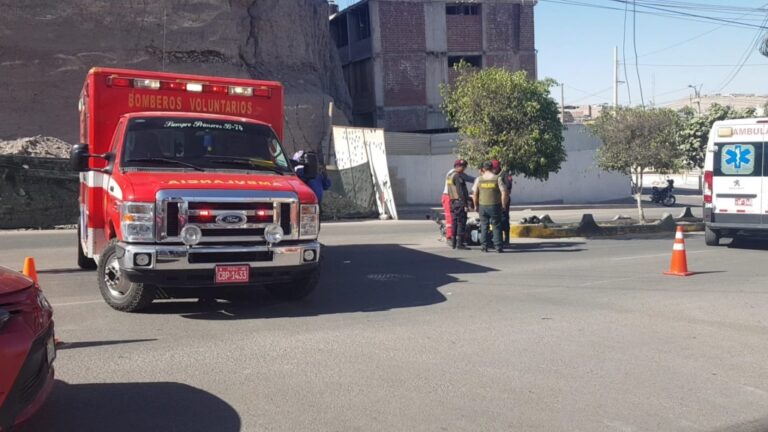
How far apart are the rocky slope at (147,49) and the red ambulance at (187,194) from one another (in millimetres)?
20638

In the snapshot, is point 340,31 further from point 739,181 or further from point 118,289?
point 118,289

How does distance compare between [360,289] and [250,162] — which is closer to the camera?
[250,162]

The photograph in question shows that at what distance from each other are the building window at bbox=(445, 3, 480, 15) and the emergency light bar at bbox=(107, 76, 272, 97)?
34.5 m

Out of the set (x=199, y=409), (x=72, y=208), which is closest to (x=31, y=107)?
(x=72, y=208)

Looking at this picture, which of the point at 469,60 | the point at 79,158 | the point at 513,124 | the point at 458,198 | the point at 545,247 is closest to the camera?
the point at 79,158

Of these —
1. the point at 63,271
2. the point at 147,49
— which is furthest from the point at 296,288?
the point at 147,49

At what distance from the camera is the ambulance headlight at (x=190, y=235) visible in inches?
316

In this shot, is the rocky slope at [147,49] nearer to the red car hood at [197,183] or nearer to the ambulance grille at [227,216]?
the red car hood at [197,183]

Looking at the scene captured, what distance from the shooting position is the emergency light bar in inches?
401

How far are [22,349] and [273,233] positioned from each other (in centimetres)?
430

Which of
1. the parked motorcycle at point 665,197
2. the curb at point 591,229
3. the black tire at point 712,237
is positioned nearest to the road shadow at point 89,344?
the curb at point 591,229

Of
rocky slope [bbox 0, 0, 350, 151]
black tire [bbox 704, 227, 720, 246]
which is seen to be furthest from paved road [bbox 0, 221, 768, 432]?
rocky slope [bbox 0, 0, 350, 151]

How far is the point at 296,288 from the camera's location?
9555 mm

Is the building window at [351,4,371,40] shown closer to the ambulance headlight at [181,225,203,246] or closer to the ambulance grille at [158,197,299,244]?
the ambulance grille at [158,197,299,244]
